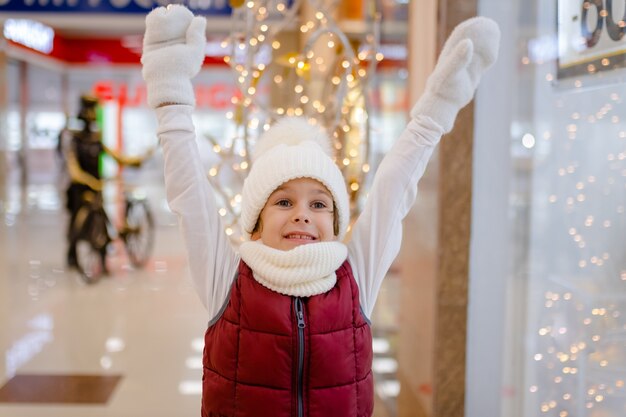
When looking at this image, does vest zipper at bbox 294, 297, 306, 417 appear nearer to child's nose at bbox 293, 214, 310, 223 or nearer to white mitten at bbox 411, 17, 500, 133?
child's nose at bbox 293, 214, 310, 223

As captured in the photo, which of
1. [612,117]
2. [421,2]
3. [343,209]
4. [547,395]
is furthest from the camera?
[421,2]

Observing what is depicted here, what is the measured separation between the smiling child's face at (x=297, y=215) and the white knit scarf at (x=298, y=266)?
40 mm

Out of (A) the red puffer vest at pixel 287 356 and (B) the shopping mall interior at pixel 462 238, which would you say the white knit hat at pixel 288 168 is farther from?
(B) the shopping mall interior at pixel 462 238

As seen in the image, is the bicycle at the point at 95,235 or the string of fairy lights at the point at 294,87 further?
the bicycle at the point at 95,235

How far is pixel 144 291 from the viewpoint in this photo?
6.53 metres

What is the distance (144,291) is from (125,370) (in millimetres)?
2346

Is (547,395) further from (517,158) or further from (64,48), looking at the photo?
(64,48)

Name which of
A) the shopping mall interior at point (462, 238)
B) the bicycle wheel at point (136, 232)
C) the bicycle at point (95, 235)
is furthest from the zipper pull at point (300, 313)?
the bicycle wheel at point (136, 232)

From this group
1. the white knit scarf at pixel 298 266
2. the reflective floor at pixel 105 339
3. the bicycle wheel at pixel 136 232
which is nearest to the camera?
the white knit scarf at pixel 298 266

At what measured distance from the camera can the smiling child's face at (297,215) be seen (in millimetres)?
1613

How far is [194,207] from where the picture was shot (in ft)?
5.41

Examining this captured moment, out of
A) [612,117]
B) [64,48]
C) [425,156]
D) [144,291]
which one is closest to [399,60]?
[612,117]

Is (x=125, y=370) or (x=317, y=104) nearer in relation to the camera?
(x=317, y=104)

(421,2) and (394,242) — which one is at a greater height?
(421,2)
